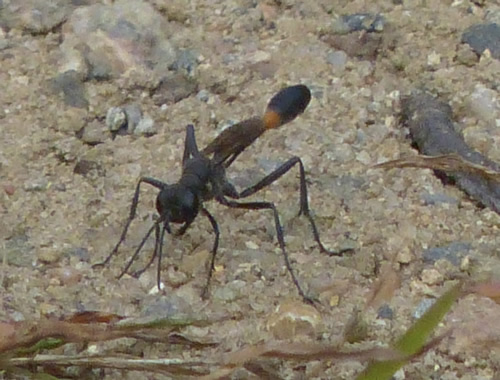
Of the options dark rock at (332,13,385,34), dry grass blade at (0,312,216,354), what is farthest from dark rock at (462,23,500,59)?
dry grass blade at (0,312,216,354)

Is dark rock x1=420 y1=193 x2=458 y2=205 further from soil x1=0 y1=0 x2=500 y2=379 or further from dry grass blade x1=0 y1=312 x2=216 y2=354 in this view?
dry grass blade x1=0 y1=312 x2=216 y2=354

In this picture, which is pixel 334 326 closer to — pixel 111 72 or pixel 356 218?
pixel 356 218

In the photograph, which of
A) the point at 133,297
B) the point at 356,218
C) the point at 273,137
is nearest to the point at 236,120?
the point at 273,137

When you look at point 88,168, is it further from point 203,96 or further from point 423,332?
point 423,332

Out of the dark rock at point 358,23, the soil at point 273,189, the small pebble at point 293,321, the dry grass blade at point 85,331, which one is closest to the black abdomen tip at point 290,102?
the soil at point 273,189

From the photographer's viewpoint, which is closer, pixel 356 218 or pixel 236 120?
pixel 356 218

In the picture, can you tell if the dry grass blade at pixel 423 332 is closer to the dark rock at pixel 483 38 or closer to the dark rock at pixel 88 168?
the dark rock at pixel 88 168
